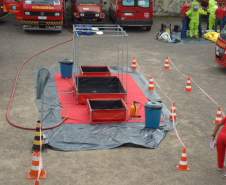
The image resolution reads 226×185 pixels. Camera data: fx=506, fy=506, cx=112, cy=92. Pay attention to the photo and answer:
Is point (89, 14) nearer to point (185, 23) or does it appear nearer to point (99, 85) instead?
point (185, 23)

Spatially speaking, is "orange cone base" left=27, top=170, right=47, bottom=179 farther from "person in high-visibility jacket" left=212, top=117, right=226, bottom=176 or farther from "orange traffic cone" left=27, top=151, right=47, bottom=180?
"person in high-visibility jacket" left=212, top=117, right=226, bottom=176

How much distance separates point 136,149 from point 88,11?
54.6ft

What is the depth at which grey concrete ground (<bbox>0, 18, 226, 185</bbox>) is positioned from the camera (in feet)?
34.1

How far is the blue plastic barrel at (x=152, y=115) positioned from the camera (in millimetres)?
12836

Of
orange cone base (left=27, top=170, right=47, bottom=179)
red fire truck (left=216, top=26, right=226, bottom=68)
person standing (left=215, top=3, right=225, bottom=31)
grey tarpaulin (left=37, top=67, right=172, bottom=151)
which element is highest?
person standing (left=215, top=3, right=225, bottom=31)

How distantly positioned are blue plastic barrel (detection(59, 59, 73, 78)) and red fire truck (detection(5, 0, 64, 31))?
30.2 ft

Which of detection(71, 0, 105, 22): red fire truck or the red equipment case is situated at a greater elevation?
detection(71, 0, 105, 22): red fire truck

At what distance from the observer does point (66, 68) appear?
687 inches

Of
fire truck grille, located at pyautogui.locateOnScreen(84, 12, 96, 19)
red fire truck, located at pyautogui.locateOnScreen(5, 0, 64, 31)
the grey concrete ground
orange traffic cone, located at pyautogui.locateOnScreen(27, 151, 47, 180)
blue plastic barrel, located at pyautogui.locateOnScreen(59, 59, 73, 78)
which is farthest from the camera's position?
fire truck grille, located at pyautogui.locateOnScreen(84, 12, 96, 19)

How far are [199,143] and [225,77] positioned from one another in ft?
22.8

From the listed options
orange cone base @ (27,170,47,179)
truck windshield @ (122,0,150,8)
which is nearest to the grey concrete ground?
orange cone base @ (27,170,47,179)

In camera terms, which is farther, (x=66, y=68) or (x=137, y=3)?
(x=137, y=3)

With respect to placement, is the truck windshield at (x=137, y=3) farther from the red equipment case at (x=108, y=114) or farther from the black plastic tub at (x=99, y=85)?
the red equipment case at (x=108, y=114)

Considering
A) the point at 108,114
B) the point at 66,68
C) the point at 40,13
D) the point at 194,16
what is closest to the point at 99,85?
the point at 66,68
